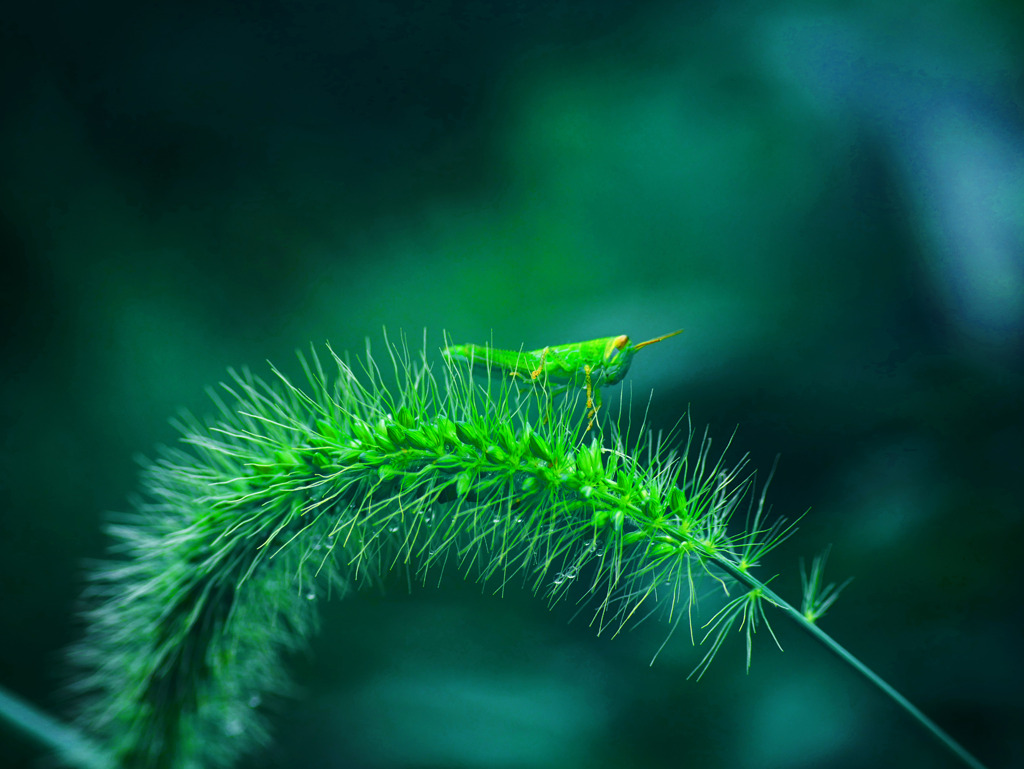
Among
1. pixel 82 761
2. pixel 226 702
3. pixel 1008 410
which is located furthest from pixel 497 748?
pixel 1008 410

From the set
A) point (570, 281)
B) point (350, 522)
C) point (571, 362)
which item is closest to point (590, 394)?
point (571, 362)

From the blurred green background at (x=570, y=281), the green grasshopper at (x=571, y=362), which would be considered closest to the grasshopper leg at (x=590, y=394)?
the green grasshopper at (x=571, y=362)

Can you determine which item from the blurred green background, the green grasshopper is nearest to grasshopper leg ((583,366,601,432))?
the green grasshopper

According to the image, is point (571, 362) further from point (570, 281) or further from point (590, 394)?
point (570, 281)

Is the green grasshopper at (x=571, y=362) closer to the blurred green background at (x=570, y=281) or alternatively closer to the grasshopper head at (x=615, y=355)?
the grasshopper head at (x=615, y=355)

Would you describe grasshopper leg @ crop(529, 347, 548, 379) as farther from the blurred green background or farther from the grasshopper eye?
the blurred green background
